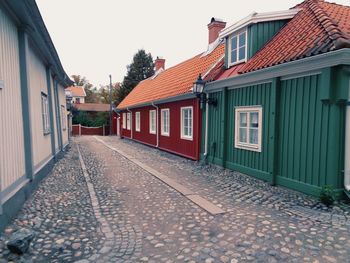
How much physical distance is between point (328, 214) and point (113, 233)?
3561 mm

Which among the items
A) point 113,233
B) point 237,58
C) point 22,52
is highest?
point 237,58

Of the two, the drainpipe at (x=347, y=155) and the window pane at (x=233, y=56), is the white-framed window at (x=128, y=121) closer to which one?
the window pane at (x=233, y=56)

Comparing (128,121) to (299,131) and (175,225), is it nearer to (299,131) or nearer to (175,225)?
(299,131)

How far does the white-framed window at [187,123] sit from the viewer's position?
34.3 feet

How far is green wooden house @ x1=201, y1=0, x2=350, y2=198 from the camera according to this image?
493 centimetres

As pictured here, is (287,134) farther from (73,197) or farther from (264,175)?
(73,197)

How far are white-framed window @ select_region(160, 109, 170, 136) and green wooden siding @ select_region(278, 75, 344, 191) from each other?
22.8 ft

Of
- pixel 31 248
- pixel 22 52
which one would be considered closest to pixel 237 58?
pixel 22 52

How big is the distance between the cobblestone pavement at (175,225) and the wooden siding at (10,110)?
0.77 meters

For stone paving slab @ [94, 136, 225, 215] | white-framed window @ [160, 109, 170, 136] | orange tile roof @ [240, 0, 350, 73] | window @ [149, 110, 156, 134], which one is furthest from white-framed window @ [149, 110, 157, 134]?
orange tile roof @ [240, 0, 350, 73]

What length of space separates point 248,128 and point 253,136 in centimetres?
28

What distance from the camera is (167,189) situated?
6.19 meters

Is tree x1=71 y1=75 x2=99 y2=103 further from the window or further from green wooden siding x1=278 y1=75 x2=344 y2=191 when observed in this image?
green wooden siding x1=278 y1=75 x2=344 y2=191

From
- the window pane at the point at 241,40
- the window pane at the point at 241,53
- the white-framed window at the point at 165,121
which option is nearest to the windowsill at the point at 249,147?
the window pane at the point at 241,53
